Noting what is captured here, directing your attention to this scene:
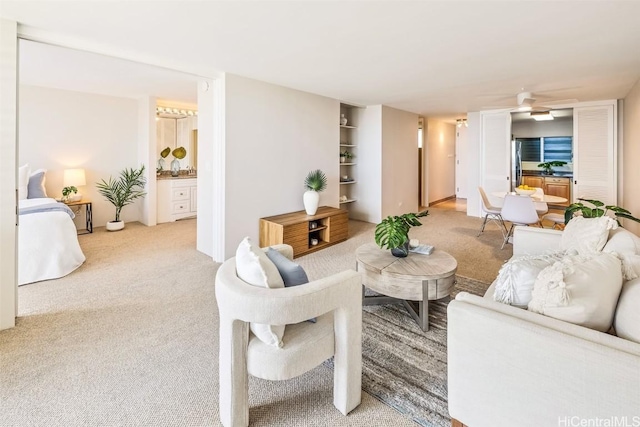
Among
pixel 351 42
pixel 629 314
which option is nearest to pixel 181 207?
pixel 351 42

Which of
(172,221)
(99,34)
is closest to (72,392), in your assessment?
(99,34)

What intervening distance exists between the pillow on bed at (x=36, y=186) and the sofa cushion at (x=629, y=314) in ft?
20.7

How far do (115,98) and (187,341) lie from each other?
5443 millimetres

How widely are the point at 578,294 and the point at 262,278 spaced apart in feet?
4.27

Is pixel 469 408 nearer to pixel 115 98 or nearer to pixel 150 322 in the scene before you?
pixel 150 322

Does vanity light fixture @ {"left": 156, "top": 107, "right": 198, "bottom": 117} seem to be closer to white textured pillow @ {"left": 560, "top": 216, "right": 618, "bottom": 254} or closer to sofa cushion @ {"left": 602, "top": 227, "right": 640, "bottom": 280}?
white textured pillow @ {"left": 560, "top": 216, "right": 618, "bottom": 254}

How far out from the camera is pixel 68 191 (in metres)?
5.22

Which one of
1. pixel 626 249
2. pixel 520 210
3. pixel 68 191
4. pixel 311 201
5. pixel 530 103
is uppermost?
pixel 530 103

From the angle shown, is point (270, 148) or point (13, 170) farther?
point (270, 148)

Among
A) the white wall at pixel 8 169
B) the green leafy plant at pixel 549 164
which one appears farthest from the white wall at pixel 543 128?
the white wall at pixel 8 169

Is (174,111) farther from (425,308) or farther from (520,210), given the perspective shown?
(520,210)

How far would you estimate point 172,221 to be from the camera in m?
6.43

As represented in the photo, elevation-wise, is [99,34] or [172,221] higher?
[99,34]

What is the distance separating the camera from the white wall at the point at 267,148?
13.1 feet
